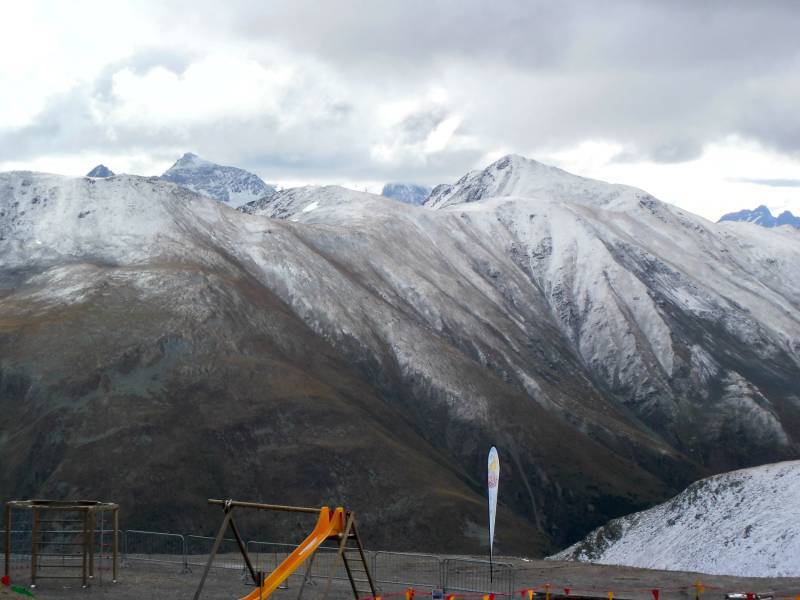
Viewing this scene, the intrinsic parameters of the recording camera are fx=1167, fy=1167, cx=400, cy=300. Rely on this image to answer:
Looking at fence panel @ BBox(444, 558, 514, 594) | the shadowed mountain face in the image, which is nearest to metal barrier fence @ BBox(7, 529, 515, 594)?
fence panel @ BBox(444, 558, 514, 594)

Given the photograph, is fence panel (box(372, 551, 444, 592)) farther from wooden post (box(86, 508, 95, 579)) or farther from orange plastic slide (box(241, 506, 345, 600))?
orange plastic slide (box(241, 506, 345, 600))

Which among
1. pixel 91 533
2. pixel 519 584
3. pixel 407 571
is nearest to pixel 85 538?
pixel 91 533

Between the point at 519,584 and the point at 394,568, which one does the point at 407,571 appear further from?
the point at 519,584

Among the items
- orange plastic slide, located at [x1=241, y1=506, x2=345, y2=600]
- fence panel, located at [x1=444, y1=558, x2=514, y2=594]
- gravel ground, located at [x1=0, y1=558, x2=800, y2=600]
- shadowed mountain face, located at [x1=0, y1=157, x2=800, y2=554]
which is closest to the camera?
orange plastic slide, located at [x1=241, y1=506, x2=345, y2=600]

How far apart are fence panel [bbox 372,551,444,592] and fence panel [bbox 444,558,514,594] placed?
60 centimetres

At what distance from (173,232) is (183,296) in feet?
101

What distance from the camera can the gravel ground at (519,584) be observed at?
4731 centimetres

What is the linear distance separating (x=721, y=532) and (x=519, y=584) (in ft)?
76.6

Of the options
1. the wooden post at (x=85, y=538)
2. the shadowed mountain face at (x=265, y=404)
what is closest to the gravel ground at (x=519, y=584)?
the wooden post at (x=85, y=538)

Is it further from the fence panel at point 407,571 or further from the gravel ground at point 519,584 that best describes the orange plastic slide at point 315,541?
the fence panel at point 407,571

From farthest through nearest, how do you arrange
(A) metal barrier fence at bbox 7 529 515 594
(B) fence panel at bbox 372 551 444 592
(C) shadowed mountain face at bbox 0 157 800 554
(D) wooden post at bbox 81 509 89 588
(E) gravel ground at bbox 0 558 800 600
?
(C) shadowed mountain face at bbox 0 157 800 554, (B) fence panel at bbox 372 551 444 592, (A) metal barrier fence at bbox 7 529 515 594, (E) gravel ground at bbox 0 558 800 600, (D) wooden post at bbox 81 509 89 588

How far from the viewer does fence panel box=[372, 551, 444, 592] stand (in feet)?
173

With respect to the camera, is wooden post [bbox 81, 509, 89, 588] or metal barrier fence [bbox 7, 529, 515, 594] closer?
wooden post [bbox 81, 509, 89, 588]

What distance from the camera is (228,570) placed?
187ft
